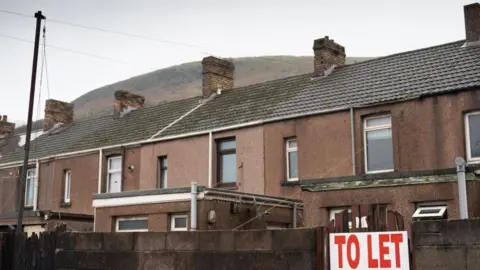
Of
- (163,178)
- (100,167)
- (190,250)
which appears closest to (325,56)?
(163,178)

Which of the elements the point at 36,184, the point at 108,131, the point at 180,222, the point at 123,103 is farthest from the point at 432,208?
the point at 36,184

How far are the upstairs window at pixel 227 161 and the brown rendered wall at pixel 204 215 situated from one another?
409 cm

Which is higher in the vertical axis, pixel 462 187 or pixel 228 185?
pixel 228 185

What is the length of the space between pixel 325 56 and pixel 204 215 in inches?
425

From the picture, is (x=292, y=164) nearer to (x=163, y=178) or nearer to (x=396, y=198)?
(x=163, y=178)

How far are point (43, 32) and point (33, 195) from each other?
46.3 ft

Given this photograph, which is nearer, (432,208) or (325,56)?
(432,208)

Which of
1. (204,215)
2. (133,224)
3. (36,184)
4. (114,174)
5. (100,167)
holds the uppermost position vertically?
(100,167)

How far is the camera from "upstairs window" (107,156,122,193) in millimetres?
28359

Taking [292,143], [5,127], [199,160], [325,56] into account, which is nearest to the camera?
[292,143]

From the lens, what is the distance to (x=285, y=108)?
76.0 ft

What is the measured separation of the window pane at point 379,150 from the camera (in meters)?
19.9

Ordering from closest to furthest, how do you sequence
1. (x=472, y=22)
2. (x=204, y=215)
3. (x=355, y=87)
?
(x=204, y=215)
(x=472, y=22)
(x=355, y=87)

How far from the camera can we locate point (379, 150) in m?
20.2
